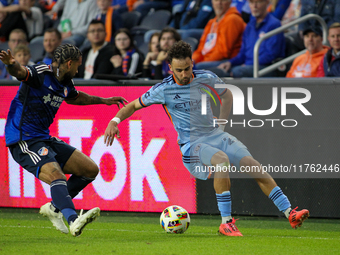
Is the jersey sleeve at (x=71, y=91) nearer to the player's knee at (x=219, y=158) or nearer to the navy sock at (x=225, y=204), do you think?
the player's knee at (x=219, y=158)

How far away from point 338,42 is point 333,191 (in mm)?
2481

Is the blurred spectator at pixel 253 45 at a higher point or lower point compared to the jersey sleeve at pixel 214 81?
higher

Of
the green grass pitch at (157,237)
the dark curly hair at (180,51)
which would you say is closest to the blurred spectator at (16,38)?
the green grass pitch at (157,237)

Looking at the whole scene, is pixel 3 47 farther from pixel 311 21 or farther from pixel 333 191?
pixel 333 191

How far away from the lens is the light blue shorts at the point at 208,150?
5.44m

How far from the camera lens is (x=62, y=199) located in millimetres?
4852

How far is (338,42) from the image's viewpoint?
7.50 m

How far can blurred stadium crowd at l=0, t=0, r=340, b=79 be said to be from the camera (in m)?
8.16

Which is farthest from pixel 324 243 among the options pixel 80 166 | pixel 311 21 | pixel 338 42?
pixel 311 21

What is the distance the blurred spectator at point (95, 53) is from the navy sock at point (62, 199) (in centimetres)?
458

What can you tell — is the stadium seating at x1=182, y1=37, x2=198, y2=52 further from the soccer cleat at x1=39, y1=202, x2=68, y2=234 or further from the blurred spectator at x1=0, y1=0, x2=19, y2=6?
the blurred spectator at x1=0, y1=0, x2=19, y2=6

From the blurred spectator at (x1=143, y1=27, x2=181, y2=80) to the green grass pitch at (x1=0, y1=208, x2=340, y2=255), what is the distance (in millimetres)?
2500

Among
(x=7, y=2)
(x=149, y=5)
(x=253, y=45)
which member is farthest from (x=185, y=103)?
(x=7, y=2)

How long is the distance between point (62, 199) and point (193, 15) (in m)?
6.53
